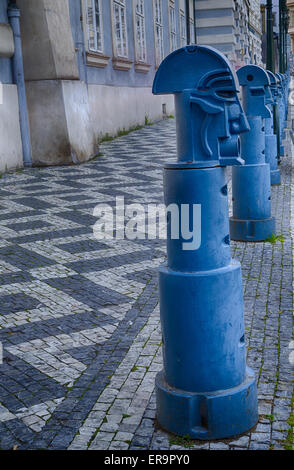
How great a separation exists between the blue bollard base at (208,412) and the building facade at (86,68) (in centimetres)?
910

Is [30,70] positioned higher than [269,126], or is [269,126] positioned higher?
[30,70]

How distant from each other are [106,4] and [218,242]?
53.4 feet

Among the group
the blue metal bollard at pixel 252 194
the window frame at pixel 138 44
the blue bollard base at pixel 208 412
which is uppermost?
the window frame at pixel 138 44

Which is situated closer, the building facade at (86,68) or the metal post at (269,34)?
the building facade at (86,68)

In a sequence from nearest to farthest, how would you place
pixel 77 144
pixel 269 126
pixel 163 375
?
pixel 163 375 → pixel 269 126 → pixel 77 144

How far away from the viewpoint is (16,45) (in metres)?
11.8

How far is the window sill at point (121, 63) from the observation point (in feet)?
59.9

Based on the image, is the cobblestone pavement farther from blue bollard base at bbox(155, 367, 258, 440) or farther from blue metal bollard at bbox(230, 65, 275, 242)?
blue metal bollard at bbox(230, 65, 275, 242)

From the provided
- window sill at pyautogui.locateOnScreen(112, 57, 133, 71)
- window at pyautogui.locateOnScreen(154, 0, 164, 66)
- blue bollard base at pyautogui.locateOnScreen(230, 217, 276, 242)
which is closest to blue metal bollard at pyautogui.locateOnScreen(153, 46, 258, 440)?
blue bollard base at pyautogui.locateOnScreen(230, 217, 276, 242)

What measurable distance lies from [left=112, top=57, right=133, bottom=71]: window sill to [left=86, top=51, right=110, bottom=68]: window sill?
0.65 metres

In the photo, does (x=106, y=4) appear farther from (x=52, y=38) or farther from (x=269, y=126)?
(x=269, y=126)

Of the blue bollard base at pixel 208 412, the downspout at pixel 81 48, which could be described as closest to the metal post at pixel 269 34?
the downspout at pixel 81 48

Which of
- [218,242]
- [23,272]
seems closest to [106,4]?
[23,272]

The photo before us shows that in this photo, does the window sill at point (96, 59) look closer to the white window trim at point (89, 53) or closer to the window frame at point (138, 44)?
the white window trim at point (89, 53)
